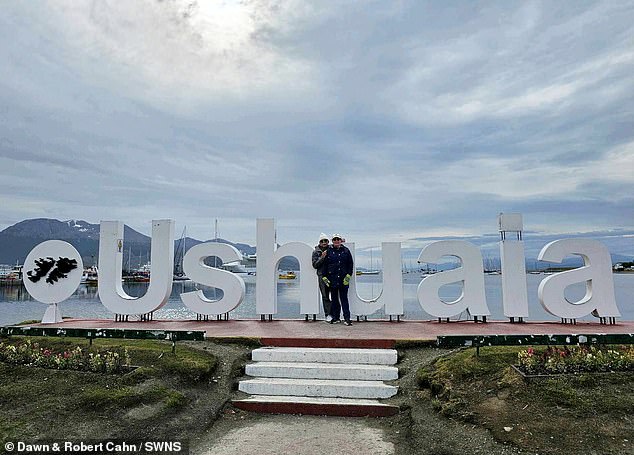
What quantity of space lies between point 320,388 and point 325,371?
1.73 ft

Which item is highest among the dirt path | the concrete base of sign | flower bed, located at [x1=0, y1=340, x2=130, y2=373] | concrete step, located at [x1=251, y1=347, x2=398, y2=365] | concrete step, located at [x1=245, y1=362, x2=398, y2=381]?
the concrete base of sign

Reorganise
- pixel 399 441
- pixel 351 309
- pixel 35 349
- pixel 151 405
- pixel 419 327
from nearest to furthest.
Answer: pixel 399 441 → pixel 151 405 → pixel 35 349 → pixel 419 327 → pixel 351 309

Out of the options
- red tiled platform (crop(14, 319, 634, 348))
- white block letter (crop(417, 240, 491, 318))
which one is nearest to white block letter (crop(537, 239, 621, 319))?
red tiled platform (crop(14, 319, 634, 348))

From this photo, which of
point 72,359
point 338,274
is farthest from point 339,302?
point 72,359

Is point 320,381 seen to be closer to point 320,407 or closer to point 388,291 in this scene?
point 320,407

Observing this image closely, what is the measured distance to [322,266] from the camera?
38.6 ft

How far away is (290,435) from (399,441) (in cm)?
143

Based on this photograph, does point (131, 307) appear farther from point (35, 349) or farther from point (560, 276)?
point (560, 276)

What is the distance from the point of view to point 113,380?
6.84m

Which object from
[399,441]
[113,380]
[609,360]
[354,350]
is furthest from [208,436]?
[609,360]

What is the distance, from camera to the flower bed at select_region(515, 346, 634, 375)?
21.5ft

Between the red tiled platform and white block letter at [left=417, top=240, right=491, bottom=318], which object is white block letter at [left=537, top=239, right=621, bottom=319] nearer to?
the red tiled platform

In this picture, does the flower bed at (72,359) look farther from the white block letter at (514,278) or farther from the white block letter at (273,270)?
the white block letter at (514,278)

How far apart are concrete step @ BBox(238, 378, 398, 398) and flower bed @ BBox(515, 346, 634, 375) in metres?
2.06
